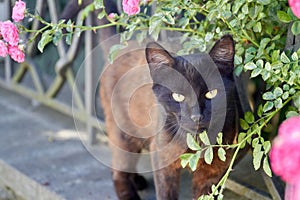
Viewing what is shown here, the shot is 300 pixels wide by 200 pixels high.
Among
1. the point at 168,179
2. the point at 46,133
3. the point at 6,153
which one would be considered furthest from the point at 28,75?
the point at 168,179

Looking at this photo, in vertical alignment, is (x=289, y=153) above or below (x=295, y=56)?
above

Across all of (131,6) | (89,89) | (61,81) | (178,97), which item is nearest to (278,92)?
(178,97)

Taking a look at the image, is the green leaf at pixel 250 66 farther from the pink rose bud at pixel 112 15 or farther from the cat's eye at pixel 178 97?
the pink rose bud at pixel 112 15

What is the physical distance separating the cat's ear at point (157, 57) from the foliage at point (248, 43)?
3.4 inches

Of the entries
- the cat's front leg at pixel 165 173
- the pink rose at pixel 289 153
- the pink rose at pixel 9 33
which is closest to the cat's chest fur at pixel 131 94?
the cat's front leg at pixel 165 173

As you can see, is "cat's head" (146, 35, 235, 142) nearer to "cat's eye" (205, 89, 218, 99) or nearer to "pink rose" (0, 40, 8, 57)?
"cat's eye" (205, 89, 218, 99)

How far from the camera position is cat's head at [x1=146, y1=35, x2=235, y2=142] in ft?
7.02

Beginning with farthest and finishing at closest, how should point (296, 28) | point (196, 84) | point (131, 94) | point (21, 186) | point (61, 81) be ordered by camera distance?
point (61, 81)
point (21, 186)
point (131, 94)
point (196, 84)
point (296, 28)

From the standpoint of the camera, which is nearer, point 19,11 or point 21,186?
point 19,11

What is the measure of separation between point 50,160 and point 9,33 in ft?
4.35

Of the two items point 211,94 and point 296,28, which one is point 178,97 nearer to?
point 211,94

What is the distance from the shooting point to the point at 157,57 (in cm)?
218

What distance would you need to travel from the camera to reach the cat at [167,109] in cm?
216

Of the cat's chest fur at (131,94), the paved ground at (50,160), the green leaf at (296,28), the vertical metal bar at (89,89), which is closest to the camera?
the green leaf at (296,28)
